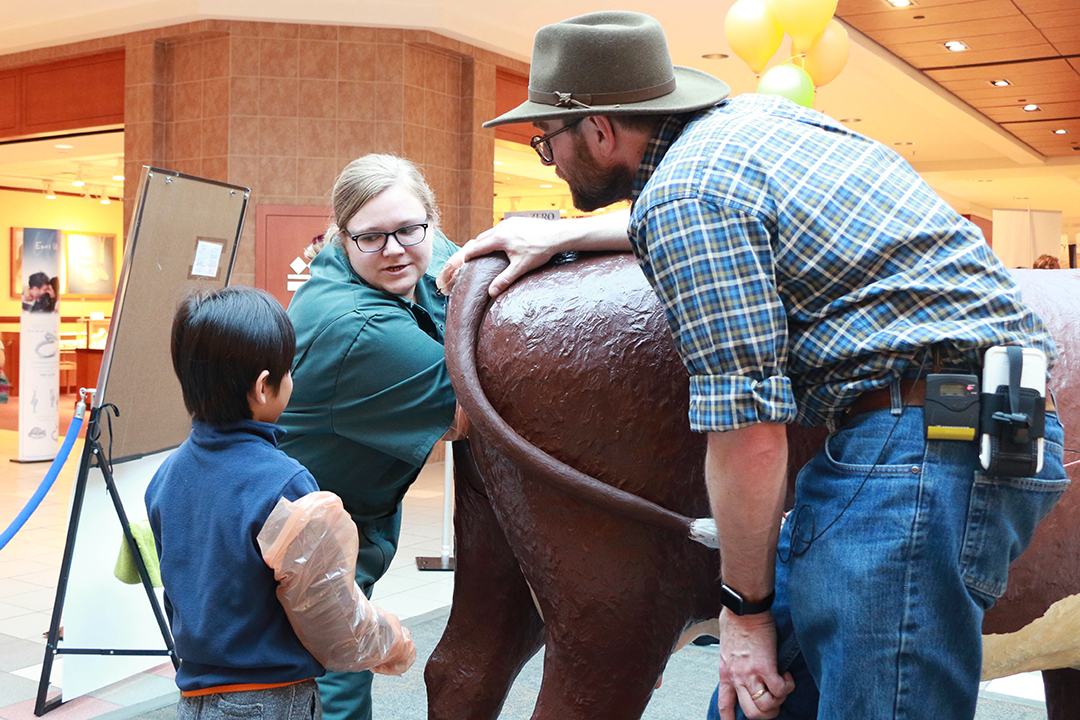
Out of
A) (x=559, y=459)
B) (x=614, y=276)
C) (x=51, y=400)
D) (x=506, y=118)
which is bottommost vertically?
(x=51, y=400)

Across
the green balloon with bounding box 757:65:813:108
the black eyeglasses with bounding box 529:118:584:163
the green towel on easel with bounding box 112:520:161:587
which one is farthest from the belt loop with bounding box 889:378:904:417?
the green balloon with bounding box 757:65:813:108

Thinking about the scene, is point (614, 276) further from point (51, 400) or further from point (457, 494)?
point (51, 400)

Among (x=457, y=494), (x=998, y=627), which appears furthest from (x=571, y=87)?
(x=998, y=627)

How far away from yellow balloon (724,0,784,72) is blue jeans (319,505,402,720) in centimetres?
385

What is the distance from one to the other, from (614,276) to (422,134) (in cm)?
713

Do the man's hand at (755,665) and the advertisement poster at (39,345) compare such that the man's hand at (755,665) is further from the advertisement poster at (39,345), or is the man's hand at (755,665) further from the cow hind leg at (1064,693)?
the advertisement poster at (39,345)

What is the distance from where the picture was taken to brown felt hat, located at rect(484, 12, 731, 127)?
131 cm

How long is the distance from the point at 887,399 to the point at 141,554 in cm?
210

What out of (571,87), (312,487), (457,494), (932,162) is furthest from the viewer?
(932,162)

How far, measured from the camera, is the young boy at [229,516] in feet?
4.99

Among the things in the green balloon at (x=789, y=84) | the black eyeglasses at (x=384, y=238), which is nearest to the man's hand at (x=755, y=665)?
the black eyeglasses at (x=384, y=238)

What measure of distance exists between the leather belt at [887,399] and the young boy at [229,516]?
0.88 m

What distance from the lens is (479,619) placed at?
1922mm

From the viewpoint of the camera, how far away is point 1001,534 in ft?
4.02
